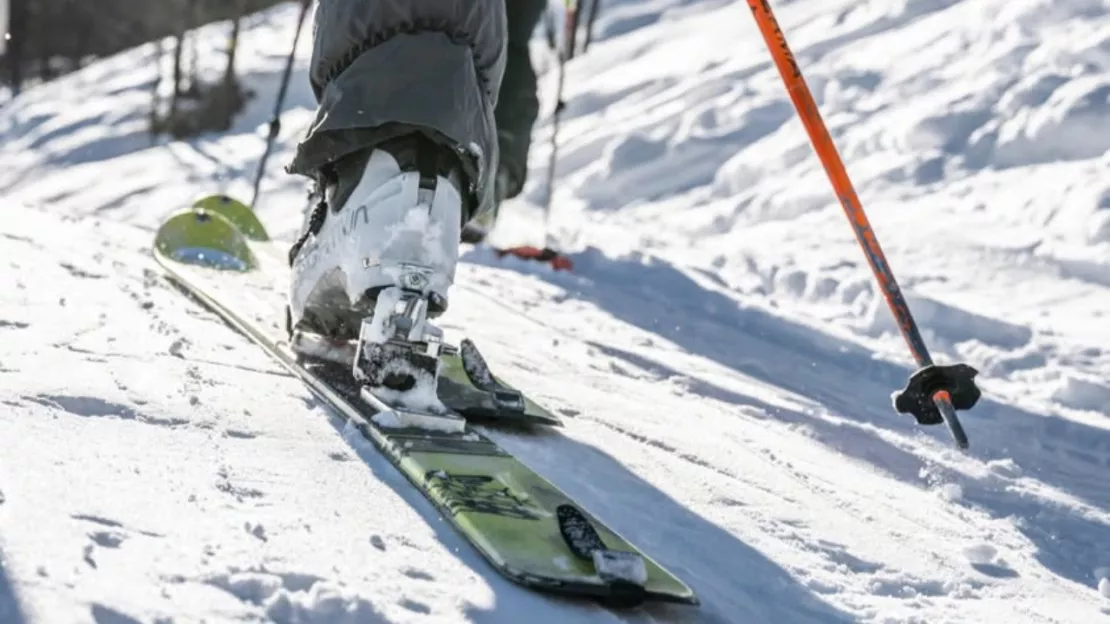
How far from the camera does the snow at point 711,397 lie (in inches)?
54.6

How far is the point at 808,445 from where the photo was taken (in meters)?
2.98

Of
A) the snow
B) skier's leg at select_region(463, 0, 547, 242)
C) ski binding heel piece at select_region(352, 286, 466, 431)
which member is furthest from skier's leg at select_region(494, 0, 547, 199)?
ski binding heel piece at select_region(352, 286, 466, 431)

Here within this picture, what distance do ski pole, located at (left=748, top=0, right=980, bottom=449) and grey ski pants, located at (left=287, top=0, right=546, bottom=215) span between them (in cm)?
79

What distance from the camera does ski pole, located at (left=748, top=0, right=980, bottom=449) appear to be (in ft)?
8.13

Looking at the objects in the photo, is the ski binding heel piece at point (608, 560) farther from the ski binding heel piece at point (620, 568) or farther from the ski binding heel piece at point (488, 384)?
the ski binding heel piece at point (488, 384)

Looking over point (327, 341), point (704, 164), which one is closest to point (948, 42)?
point (704, 164)

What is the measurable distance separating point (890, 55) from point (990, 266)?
195 inches

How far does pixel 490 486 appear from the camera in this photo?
1793mm

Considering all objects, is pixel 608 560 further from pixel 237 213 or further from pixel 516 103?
pixel 237 213

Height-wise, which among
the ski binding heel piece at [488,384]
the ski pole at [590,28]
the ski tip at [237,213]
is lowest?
the ski binding heel piece at [488,384]

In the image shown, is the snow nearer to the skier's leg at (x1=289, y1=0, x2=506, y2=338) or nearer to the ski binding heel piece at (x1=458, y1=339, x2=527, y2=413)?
the ski binding heel piece at (x1=458, y1=339, x2=527, y2=413)

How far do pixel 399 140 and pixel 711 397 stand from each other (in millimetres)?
1599

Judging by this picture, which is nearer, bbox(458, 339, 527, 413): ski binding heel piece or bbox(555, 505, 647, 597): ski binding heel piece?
bbox(555, 505, 647, 597): ski binding heel piece

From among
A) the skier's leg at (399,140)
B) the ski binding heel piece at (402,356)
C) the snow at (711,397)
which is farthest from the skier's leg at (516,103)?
the ski binding heel piece at (402,356)
